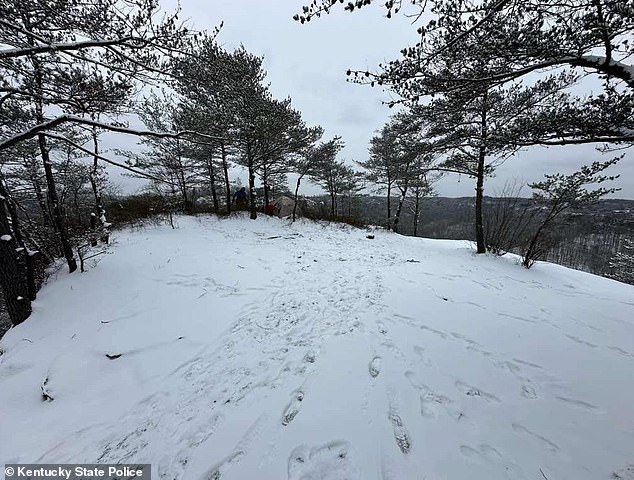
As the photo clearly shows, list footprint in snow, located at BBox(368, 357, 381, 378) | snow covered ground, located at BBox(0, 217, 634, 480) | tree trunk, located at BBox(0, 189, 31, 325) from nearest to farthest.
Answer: snow covered ground, located at BBox(0, 217, 634, 480), footprint in snow, located at BBox(368, 357, 381, 378), tree trunk, located at BBox(0, 189, 31, 325)

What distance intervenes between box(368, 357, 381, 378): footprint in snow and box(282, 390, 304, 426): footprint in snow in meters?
0.80

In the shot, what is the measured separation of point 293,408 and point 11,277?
5216mm

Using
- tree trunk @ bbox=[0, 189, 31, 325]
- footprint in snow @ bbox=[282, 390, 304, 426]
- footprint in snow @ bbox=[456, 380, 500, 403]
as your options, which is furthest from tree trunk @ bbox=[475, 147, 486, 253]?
tree trunk @ bbox=[0, 189, 31, 325]

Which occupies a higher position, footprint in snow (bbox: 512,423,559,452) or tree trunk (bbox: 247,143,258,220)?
tree trunk (bbox: 247,143,258,220)

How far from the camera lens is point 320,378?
246cm

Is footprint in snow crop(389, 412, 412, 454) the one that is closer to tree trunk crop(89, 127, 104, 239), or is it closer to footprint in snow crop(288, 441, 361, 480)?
footprint in snow crop(288, 441, 361, 480)

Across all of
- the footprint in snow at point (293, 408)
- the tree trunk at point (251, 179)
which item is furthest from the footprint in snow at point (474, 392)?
the tree trunk at point (251, 179)

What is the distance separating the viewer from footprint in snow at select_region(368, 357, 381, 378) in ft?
8.27

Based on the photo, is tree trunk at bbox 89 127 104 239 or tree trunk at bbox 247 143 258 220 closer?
tree trunk at bbox 89 127 104 239

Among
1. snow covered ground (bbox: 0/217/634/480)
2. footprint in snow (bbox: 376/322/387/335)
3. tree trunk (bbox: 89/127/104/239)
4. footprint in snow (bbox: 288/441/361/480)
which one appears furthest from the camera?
tree trunk (bbox: 89/127/104/239)

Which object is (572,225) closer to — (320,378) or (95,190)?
(320,378)

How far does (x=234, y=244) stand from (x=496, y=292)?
24.6ft

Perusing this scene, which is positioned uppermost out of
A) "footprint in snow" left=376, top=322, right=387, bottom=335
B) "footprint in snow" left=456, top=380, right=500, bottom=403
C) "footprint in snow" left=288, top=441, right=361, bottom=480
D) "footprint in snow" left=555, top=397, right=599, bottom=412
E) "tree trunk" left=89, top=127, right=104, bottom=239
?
"tree trunk" left=89, top=127, right=104, bottom=239

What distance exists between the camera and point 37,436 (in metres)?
2.04
